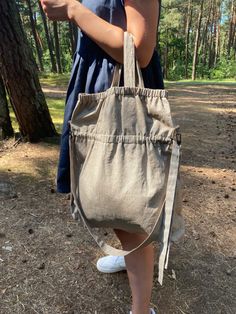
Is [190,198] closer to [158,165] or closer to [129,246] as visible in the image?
[129,246]

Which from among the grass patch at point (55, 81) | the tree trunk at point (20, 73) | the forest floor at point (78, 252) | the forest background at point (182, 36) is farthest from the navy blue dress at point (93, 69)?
the forest background at point (182, 36)

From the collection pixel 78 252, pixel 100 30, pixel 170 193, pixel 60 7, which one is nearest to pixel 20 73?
pixel 78 252

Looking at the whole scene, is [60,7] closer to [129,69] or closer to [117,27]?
[117,27]

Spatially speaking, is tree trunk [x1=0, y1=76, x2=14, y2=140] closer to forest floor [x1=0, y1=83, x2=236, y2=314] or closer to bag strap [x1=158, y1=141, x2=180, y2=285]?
forest floor [x1=0, y1=83, x2=236, y2=314]

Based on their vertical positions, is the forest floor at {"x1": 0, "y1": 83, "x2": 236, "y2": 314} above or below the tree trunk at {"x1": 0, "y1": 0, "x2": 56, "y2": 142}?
below

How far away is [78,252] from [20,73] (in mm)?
2191

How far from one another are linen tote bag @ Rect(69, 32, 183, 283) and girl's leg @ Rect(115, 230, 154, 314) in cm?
19

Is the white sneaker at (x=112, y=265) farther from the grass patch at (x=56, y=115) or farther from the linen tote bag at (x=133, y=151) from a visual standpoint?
the grass patch at (x=56, y=115)

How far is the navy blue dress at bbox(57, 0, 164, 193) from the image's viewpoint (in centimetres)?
147

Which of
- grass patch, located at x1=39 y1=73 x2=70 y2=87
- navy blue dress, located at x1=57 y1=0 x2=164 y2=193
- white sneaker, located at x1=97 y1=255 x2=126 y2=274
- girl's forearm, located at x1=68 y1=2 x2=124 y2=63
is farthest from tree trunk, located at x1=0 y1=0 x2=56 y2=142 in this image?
grass patch, located at x1=39 y1=73 x2=70 y2=87

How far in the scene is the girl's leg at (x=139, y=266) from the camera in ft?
5.48

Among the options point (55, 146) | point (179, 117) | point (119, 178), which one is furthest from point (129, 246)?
point (179, 117)

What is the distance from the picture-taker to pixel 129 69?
1.39 metres

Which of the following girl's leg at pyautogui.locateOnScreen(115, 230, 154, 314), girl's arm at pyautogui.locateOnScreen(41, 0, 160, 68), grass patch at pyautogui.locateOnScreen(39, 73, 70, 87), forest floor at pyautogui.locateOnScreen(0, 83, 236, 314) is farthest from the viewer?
grass patch at pyautogui.locateOnScreen(39, 73, 70, 87)
